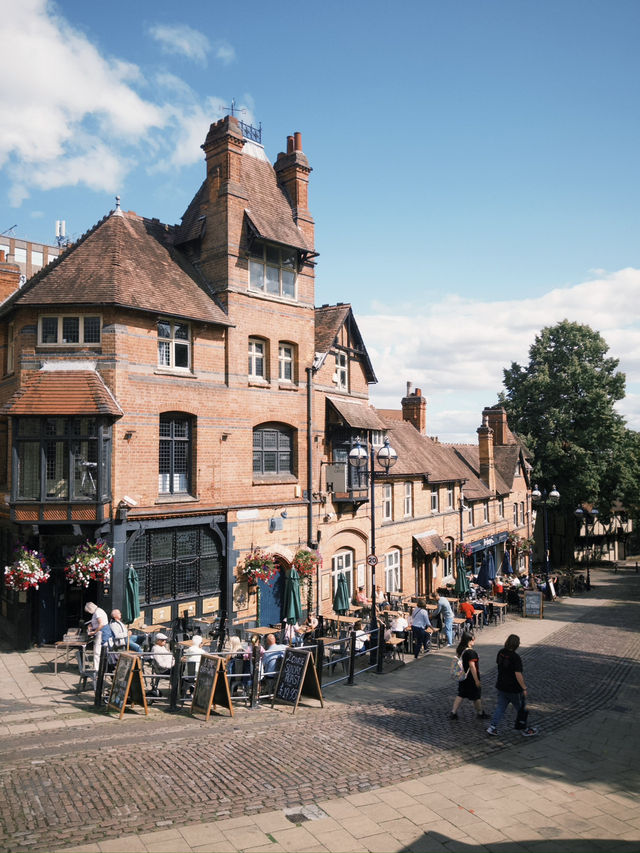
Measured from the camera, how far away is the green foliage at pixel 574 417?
42969 mm

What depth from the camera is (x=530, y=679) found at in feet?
50.3

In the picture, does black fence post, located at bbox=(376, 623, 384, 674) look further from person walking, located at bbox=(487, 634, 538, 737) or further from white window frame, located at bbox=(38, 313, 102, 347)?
white window frame, located at bbox=(38, 313, 102, 347)

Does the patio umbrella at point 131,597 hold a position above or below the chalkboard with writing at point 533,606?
above

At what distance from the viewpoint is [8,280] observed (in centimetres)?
2256

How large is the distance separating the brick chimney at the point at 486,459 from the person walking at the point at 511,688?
1149 inches

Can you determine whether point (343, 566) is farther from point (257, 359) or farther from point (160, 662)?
point (160, 662)

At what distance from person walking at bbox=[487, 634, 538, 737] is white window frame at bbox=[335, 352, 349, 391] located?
575 inches

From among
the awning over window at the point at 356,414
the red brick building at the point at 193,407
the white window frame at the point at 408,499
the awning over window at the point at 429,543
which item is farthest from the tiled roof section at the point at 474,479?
the awning over window at the point at 356,414

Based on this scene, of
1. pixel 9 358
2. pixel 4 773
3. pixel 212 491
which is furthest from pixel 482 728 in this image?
pixel 9 358

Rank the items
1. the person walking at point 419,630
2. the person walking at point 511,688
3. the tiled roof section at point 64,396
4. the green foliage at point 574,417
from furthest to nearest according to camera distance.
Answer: the green foliage at point 574,417
the person walking at point 419,630
the tiled roof section at point 64,396
the person walking at point 511,688

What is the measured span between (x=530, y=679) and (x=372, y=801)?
335 inches

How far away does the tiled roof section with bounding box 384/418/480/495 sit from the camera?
29234mm

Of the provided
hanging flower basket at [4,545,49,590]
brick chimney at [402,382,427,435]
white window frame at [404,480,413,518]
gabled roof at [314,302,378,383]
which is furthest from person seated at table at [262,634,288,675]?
brick chimney at [402,382,427,435]

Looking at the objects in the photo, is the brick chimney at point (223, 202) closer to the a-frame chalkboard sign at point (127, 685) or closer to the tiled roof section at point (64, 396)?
the tiled roof section at point (64, 396)
